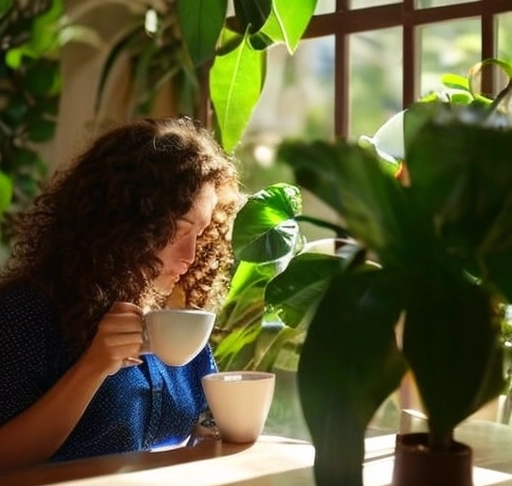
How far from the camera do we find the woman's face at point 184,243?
5.11 ft

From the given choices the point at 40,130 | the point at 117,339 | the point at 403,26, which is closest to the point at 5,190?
the point at 40,130

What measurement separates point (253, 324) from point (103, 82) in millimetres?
981

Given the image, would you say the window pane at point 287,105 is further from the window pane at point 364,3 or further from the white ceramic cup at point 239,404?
the white ceramic cup at point 239,404

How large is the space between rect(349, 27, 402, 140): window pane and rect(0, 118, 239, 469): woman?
1.52 ft

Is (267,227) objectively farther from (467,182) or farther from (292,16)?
(467,182)

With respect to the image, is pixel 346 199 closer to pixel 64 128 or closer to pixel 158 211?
pixel 158 211

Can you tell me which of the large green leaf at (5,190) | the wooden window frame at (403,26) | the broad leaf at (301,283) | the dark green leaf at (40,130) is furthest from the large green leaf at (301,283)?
the dark green leaf at (40,130)

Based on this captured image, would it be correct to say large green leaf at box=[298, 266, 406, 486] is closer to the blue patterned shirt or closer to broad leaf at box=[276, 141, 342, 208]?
broad leaf at box=[276, 141, 342, 208]

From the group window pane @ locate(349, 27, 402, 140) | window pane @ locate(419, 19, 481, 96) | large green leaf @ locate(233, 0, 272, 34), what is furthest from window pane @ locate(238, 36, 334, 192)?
large green leaf @ locate(233, 0, 272, 34)

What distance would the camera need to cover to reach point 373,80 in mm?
2107

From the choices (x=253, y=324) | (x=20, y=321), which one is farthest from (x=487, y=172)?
(x=253, y=324)

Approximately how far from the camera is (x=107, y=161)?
5.23ft

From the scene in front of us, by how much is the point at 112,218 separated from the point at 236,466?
0.44 meters

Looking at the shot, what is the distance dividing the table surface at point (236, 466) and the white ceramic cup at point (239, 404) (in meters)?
0.02
